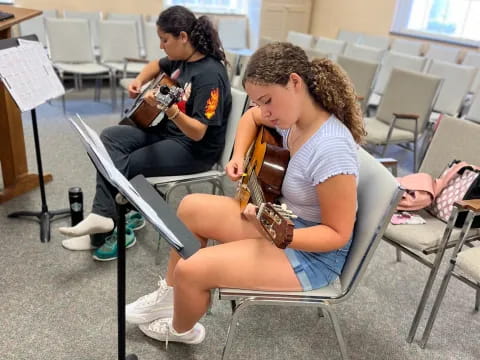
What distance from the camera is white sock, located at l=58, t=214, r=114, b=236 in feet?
6.03

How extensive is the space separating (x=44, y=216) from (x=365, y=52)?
3.45 m

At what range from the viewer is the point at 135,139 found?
2.05 metres

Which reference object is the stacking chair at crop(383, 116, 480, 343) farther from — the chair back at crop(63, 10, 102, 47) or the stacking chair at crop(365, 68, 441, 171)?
the chair back at crop(63, 10, 102, 47)

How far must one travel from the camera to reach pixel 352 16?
230 inches

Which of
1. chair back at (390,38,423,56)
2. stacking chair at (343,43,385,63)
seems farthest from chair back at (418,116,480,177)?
chair back at (390,38,423,56)

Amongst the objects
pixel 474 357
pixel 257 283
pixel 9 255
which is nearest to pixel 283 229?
pixel 257 283

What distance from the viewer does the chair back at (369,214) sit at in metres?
1.12

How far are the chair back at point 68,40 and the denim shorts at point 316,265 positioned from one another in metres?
3.68

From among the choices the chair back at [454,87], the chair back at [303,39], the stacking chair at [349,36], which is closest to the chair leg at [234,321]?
the chair back at [454,87]

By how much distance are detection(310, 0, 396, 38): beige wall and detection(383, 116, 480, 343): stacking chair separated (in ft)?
13.5

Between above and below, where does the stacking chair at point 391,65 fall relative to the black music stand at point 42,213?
above

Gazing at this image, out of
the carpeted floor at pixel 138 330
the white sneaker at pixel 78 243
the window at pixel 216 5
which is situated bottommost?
the carpeted floor at pixel 138 330

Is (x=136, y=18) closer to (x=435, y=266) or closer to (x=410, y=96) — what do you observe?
(x=410, y=96)

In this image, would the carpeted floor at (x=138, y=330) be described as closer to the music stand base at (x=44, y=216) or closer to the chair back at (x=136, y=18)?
the music stand base at (x=44, y=216)
